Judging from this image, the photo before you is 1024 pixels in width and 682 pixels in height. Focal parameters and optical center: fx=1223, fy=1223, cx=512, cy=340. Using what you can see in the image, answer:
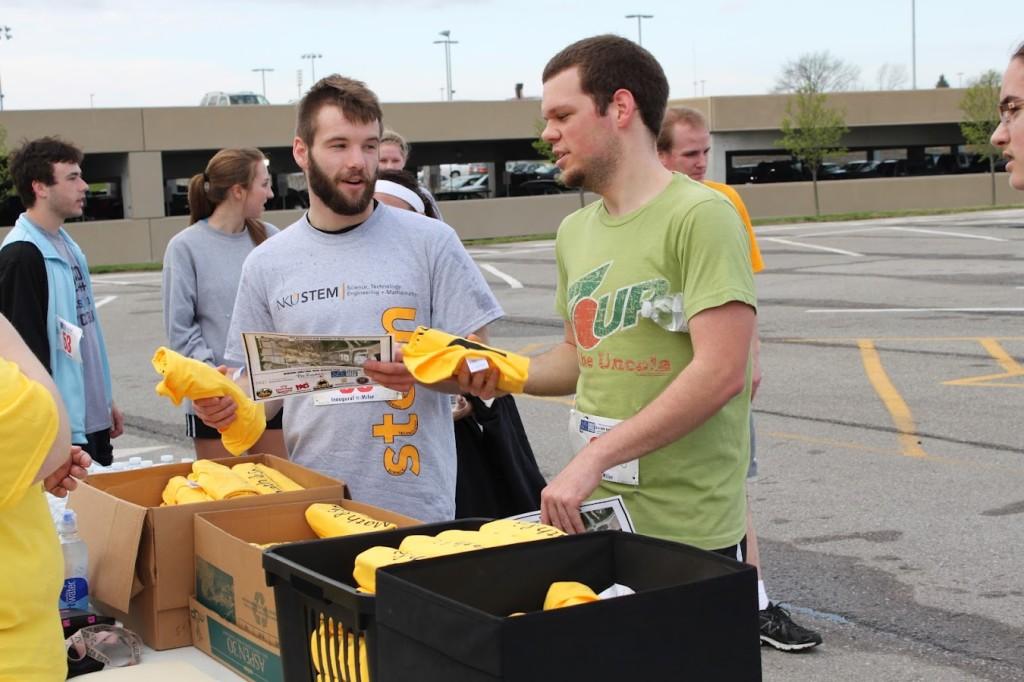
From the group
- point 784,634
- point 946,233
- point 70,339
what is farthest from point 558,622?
point 946,233

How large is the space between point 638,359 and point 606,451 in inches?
14.1

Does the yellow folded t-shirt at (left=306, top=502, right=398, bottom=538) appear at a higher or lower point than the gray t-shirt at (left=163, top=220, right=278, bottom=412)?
lower

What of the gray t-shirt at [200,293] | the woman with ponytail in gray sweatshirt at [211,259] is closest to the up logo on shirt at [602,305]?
the woman with ponytail in gray sweatshirt at [211,259]

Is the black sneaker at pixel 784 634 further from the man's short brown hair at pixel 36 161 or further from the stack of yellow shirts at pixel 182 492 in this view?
the man's short brown hair at pixel 36 161

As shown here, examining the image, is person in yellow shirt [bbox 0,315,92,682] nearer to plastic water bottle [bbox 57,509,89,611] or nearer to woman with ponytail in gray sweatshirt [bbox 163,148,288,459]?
plastic water bottle [bbox 57,509,89,611]

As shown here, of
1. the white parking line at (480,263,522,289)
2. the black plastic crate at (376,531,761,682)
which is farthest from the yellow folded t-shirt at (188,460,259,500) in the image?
the white parking line at (480,263,522,289)

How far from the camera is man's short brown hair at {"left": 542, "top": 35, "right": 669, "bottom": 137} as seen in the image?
290 cm

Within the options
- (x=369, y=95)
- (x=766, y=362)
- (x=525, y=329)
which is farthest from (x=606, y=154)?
(x=525, y=329)

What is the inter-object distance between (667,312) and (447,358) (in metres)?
0.52

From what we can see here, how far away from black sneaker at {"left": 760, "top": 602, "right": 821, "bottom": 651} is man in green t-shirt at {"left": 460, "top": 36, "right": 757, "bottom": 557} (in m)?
2.01

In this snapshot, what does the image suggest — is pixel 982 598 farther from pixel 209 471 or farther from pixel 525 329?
pixel 525 329

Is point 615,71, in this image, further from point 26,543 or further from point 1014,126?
point 26,543

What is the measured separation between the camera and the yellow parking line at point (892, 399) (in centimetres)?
839

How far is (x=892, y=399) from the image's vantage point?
Result: 10.0 metres
